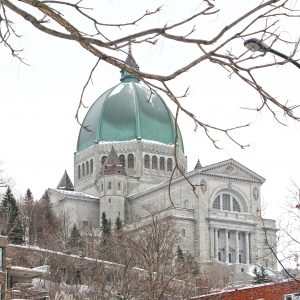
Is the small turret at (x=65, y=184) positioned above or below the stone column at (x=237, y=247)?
above

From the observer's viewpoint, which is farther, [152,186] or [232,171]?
[152,186]

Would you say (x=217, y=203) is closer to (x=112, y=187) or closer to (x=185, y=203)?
(x=185, y=203)

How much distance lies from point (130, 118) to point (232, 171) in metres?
19.5

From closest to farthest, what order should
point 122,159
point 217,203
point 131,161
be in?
point 217,203
point 122,159
point 131,161

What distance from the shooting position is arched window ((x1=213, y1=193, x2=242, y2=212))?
109625 mm

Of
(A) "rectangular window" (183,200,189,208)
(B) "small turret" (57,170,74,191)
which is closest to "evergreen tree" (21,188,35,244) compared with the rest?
(A) "rectangular window" (183,200,189,208)

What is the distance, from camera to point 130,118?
123062 millimetres

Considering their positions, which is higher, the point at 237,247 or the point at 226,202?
the point at 226,202

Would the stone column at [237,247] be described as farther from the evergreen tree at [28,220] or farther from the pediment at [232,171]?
the evergreen tree at [28,220]

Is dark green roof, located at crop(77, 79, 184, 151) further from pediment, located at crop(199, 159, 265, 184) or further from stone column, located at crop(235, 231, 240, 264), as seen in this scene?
stone column, located at crop(235, 231, 240, 264)

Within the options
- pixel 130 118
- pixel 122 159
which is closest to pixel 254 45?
pixel 130 118

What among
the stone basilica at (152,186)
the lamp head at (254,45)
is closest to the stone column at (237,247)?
the stone basilica at (152,186)

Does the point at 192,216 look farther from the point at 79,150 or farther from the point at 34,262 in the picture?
the point at 34,262

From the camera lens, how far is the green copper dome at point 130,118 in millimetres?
122688
